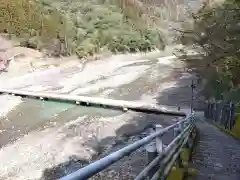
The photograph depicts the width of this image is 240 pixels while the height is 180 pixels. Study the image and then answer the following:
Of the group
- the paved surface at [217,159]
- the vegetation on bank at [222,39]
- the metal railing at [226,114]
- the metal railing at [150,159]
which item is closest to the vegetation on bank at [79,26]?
the vegetation on bank at [222,39]

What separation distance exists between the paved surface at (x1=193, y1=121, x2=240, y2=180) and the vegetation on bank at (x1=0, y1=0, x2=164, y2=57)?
28131 mm

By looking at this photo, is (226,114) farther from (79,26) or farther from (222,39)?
(79,26)

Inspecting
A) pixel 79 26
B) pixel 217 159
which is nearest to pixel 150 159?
pixel 217 159

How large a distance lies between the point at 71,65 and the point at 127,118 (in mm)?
16258

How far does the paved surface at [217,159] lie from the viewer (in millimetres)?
4744

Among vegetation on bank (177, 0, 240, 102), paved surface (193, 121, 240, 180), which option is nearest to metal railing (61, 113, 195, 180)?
paved surface (193, 121, 240, 180)

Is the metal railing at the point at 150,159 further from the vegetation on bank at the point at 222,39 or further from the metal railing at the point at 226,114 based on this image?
the vegetation on bank at the point at 222,39

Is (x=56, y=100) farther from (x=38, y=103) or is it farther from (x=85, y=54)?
(x=85, y=54)

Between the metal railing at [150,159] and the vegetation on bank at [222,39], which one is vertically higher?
the vegetation on bank at [222,39]

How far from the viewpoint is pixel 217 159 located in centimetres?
569

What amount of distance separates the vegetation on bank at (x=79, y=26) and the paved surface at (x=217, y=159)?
1108 inches

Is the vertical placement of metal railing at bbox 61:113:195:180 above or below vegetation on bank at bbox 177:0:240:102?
below

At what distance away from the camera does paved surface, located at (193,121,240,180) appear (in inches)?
187

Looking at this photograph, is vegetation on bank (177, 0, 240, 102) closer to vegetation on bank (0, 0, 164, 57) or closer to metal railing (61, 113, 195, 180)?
metal railing (61, 113, 195, 180)
